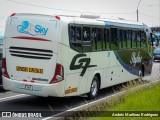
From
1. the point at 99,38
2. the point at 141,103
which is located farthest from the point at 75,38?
the point at 141,103

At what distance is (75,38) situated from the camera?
12109 millimetres

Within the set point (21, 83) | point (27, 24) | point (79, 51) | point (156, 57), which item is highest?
point (27, 24)

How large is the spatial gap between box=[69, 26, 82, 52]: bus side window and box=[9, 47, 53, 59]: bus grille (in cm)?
89

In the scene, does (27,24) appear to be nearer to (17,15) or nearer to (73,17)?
(17,15)

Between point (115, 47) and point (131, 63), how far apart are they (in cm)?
268

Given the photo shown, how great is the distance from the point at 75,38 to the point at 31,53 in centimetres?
149

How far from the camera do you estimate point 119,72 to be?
53.6 ft

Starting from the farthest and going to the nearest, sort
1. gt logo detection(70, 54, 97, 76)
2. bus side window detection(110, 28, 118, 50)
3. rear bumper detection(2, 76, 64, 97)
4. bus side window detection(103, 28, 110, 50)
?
bus side window detection(110, 28, 118, 50)
bus side window detection(103, 28, 110, 50)
gt logo detection(70, 54, 97, 76)
rear bumper detection(2, 76, 64, 97)

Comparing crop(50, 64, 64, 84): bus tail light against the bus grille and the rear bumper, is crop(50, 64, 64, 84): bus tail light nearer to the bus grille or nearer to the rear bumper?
the rear bumper

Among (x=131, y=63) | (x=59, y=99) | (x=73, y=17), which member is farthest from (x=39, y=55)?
(x=131, y=63)

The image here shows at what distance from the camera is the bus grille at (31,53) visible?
37.4 feet

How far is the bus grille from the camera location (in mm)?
11391

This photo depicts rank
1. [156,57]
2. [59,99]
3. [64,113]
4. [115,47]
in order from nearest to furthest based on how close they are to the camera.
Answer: [64,113]
[59,99]
[115,47]
[156,57]

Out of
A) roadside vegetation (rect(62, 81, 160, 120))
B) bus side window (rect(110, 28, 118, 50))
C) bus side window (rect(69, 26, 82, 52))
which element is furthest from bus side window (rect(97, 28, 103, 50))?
roadside vegetation (rect(62, 81, 160, 120))
